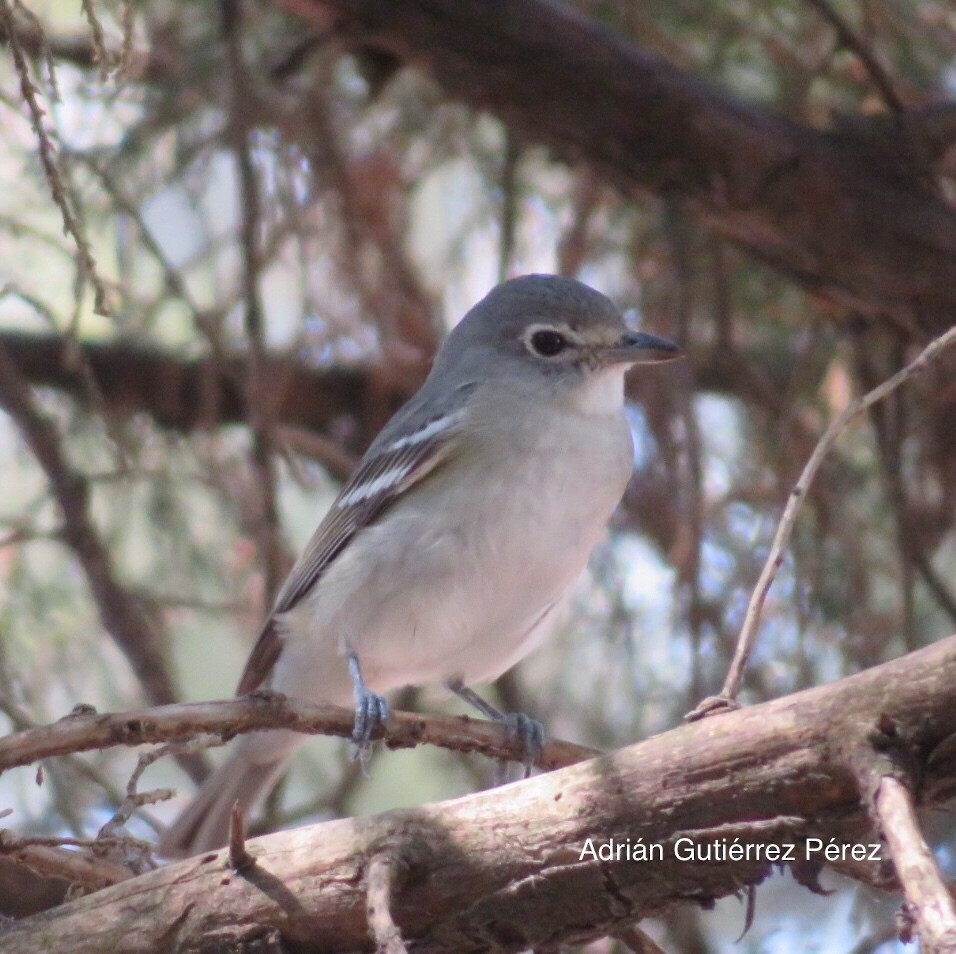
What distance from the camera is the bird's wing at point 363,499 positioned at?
340 cm

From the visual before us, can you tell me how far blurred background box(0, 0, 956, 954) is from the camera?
3.94 m

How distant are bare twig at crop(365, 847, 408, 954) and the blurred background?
185cm

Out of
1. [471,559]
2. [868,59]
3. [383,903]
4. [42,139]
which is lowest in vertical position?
[383,903]

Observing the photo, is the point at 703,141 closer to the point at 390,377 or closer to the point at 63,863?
the point at 390,377

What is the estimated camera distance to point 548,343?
12.0 ft

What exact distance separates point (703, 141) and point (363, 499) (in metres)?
1.40

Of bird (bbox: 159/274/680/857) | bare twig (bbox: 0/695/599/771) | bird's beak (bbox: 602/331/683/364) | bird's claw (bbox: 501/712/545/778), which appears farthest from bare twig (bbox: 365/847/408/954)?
bird's beak (bbox: 602/331/683/364)

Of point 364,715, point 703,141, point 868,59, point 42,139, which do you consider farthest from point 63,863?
point 868,59

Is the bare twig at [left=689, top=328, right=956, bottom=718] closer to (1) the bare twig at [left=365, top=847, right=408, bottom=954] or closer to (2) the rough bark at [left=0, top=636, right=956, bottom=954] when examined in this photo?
(2) the rough bark at [left=0, top=636, right=956, bottom=954]

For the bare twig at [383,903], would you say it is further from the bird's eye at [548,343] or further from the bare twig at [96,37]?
→ the bird's eye at [548,343]

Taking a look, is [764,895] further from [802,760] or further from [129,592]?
[802,760]

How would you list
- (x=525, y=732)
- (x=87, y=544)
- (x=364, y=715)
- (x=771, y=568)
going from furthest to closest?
(x=87, y=544) < (x=525, y=732) < (x=364, y=715) < (x=771, y=568)

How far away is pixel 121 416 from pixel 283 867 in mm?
2850

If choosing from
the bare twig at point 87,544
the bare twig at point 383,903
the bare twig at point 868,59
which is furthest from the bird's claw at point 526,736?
the bare twig at point 868,59
